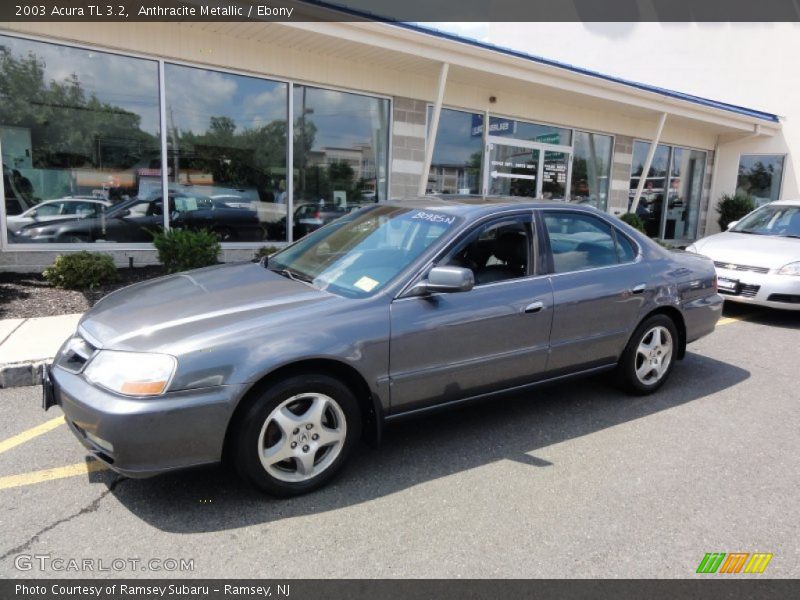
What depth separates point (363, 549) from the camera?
8.41ft

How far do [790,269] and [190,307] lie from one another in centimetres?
701

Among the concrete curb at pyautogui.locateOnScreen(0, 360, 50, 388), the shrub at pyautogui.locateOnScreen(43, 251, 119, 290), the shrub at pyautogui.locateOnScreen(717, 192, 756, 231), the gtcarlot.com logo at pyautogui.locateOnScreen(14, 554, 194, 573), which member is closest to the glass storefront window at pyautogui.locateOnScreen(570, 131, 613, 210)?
the shrub at pyautogui.locateOnScreen(717, 192, 756, 231)

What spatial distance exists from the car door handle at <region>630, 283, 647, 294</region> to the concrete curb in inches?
182

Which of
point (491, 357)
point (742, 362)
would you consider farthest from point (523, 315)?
point (742, 362)

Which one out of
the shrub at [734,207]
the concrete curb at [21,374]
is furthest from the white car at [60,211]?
the shrub at [734,207]

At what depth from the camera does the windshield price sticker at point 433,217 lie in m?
3.65

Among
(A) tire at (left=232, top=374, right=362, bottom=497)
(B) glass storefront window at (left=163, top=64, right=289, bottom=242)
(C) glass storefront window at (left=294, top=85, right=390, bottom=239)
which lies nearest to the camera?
(A) tire at (left=232, top=374, right=362, bottom=497)

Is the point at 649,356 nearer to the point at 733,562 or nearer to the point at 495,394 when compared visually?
the point at 495,394

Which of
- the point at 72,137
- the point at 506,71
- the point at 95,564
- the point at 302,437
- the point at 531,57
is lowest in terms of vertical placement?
the point at 95,564

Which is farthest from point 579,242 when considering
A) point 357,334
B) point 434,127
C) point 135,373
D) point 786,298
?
point 434,127

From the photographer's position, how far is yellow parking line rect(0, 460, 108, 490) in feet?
9.93

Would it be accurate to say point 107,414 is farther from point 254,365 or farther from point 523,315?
point 523,315

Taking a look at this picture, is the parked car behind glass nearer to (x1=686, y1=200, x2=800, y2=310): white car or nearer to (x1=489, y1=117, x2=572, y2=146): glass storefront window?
(x1=489, y1=117, x2=572, y2=146): glass storefront window

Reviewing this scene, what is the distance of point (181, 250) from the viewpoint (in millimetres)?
7215
